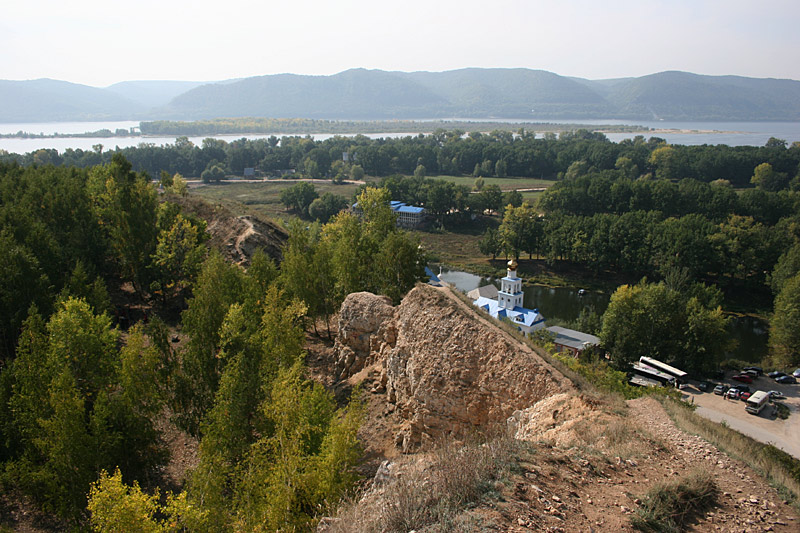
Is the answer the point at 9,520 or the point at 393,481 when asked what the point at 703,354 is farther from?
the point at 9,520

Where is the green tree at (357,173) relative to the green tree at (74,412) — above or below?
above

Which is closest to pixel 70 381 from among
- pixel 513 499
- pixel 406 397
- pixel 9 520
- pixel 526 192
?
pixel 9 520

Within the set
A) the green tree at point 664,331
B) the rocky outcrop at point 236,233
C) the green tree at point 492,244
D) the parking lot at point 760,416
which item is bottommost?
the parking lot at point 760,416

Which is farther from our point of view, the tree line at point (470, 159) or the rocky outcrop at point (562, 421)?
the tree line at point (470, 159)

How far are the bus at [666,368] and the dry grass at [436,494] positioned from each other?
117 feet

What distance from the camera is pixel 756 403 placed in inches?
1453

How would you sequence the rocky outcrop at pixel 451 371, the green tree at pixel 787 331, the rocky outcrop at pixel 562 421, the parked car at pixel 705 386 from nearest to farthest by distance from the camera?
1. the rocky outcrop at pixel 562 421
2. the rocky outcrop at pixel 451 371
3. the parked car at pixel 705 386
4. the green tree at pixel 787 331

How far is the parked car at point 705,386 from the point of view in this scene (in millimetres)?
40612

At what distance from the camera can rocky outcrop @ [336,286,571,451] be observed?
15.4 m

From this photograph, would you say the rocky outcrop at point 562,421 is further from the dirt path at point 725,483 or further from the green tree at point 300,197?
the green tree at point 300,197

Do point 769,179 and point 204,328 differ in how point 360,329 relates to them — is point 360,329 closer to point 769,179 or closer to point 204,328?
point 204,328

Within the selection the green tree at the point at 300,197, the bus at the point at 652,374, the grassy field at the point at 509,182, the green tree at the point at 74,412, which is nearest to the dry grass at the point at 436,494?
the green tree at the point at 74,412

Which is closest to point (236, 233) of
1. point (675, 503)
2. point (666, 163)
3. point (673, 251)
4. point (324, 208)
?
point (675, 503)

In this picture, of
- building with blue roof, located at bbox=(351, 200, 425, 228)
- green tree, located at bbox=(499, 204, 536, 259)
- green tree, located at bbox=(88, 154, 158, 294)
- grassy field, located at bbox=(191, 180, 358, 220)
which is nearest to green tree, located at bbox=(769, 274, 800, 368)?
green tree, located at bbox=(499, 204, 536, 259)
